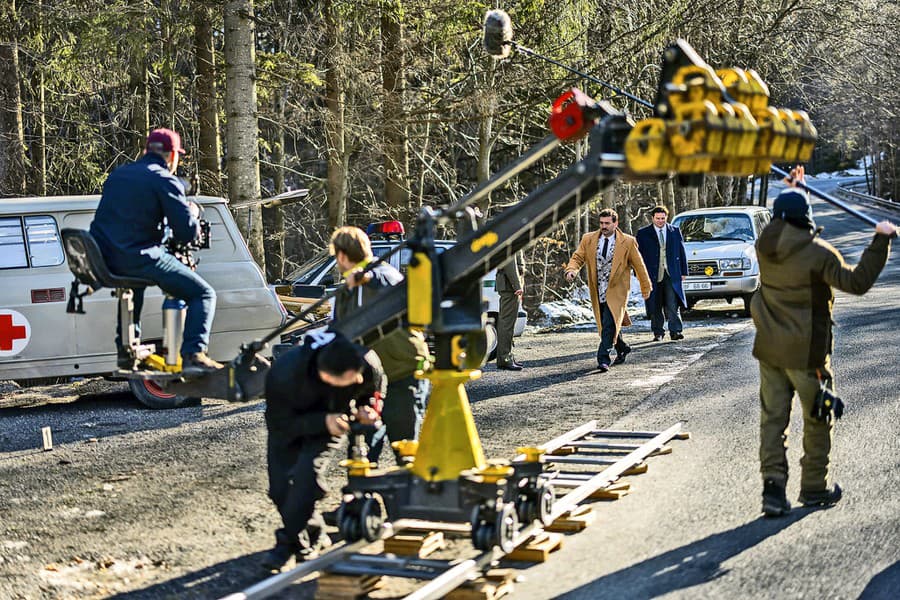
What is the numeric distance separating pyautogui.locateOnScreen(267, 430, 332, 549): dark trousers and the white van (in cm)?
555

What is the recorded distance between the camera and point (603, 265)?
1400 cm

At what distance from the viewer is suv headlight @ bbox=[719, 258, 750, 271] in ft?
66.5

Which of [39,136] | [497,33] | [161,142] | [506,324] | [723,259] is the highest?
[39,136]

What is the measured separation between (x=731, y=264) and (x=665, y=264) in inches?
176

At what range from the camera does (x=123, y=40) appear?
16625 millimetres

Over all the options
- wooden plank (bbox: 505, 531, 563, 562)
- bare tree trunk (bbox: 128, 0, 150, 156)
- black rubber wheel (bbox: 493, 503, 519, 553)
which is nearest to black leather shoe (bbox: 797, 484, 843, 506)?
wooden plank (bbox: 505, 531, 563, 562)

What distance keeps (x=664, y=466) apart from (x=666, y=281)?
835cm

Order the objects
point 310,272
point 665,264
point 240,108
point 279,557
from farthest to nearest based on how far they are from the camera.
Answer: point 665,264 < point 240,108 < point 310,272 < point 279,557

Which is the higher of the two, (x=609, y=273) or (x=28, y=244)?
(x=28, y=244)

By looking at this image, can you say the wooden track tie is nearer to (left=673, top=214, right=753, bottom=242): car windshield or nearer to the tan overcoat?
the tan overcoat

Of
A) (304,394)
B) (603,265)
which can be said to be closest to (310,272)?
(603,265)

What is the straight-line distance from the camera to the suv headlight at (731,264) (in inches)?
798

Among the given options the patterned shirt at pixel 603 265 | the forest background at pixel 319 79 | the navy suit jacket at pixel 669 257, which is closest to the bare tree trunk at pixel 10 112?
the forest background at pixel 319 79

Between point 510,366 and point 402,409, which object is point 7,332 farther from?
point 510,366
